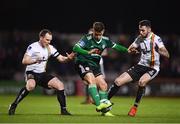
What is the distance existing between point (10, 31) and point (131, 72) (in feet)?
48.9

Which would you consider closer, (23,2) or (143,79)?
(143,79)

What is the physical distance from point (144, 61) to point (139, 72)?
296 mm

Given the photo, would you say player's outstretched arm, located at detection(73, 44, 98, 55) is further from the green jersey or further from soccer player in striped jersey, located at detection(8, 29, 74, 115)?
soccer player in striped jersey, located at detection(8, 29, 74, 115)

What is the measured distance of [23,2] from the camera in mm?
28547

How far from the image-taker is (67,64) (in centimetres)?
2641

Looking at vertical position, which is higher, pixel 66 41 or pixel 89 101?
pixel 66 41

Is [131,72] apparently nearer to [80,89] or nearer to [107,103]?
[107,103]

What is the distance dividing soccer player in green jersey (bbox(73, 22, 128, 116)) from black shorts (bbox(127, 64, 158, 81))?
94cm

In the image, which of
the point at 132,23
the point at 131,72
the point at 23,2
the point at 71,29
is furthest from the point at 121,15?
the point at 131,72

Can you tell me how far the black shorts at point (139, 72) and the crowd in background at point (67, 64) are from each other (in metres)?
11.8

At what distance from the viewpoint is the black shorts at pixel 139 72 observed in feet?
46.5

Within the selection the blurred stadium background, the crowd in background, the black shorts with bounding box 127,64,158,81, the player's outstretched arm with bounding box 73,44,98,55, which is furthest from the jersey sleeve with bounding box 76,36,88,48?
the blurred stadium background

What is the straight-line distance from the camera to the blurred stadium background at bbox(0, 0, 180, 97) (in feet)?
87.1

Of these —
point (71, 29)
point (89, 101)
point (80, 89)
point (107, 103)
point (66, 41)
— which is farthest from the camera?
point (71, 29)
